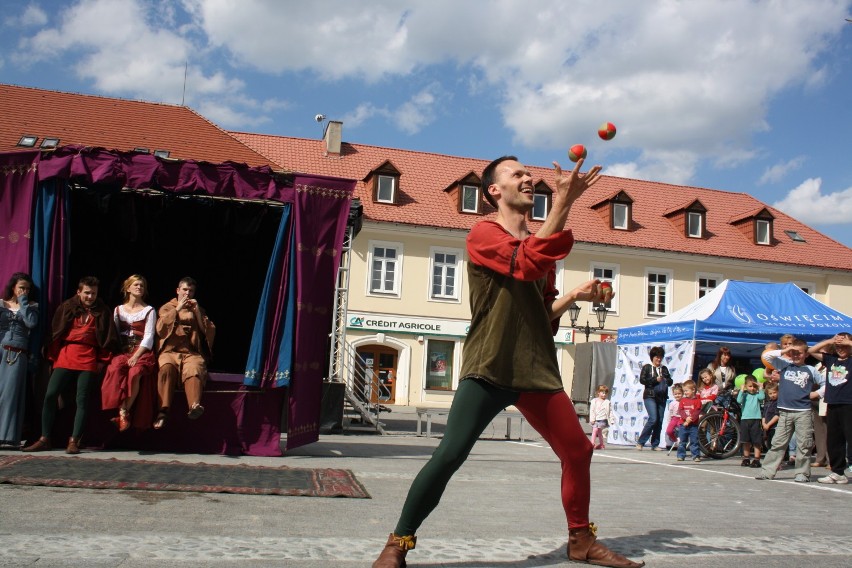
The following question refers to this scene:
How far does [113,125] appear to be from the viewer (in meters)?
23.6

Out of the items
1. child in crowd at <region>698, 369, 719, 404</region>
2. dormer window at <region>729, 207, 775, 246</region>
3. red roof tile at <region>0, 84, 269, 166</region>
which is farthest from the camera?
dormer window at <region>729, 207, 775, 246</region>

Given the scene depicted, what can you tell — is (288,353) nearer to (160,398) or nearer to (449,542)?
(160,398)

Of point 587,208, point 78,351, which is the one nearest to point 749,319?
point 78,351

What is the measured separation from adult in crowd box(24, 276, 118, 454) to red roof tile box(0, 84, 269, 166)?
1204 cm

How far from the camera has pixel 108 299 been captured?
488 inches

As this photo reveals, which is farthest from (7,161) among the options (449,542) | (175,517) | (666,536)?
(666,536)

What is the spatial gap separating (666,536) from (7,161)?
25.4ft

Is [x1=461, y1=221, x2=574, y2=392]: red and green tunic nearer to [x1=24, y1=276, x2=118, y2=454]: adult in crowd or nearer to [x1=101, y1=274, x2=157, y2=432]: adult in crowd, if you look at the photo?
[x1=101, y1=274, x2=157, y2=432]: adult in crowd

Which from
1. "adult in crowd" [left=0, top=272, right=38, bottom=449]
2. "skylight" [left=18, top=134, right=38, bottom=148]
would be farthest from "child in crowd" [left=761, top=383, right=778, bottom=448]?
"skylight" [left=18, top=134, right=38, bottom=148]

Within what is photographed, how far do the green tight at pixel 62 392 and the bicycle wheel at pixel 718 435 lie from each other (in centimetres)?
877

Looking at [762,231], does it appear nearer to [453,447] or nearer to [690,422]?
[690,422]

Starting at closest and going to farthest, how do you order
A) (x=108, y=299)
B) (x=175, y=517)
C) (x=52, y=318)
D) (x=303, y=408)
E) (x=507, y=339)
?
(x=507, y=339)
(x=175, y=517)
(x=52, y=318)
(x=303, y=408)
(x=108, y=299)

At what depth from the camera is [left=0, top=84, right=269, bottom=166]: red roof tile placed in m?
21.8

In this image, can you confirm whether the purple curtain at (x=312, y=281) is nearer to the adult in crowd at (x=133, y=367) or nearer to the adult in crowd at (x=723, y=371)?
the adult in crowd at (x=133, y=367)
